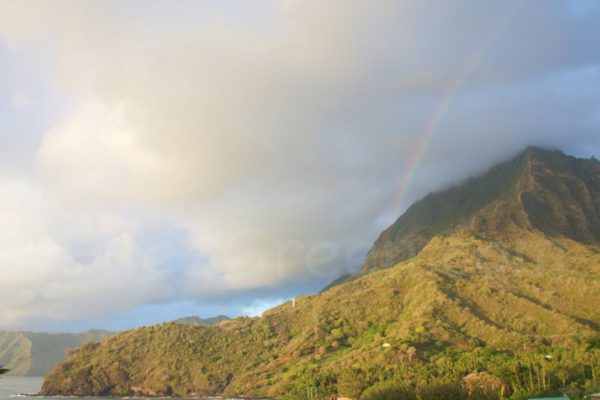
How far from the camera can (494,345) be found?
178m

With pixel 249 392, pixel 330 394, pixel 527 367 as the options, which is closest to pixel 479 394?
pixel 527 367

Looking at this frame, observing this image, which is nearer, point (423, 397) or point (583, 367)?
point (423, 397)

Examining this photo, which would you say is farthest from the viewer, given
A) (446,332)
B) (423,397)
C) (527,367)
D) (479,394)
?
(446,332)

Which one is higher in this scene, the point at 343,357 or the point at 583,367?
the point at 343,357

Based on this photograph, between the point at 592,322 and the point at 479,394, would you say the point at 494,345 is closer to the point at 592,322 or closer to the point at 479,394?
the point at 592,322

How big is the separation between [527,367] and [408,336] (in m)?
58.6

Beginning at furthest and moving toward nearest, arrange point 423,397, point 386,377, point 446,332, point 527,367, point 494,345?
point 446,332 → point 494,345 → point 386,377 → point 527,367 → point 423,397

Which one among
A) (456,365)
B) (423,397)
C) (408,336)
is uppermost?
(408,336)

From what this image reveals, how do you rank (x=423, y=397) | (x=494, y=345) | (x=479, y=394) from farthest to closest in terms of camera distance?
1. (x=494, y=345)
2. (x=479, y=394)
3. (x=423, y=397)

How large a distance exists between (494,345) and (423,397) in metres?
104

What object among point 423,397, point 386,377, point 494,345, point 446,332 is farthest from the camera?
point 446,332

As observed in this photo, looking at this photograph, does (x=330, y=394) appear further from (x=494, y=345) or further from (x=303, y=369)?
(x=494, y=345)

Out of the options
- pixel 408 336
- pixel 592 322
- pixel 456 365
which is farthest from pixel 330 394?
pixel 592 322

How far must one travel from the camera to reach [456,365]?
145125 millimetres
